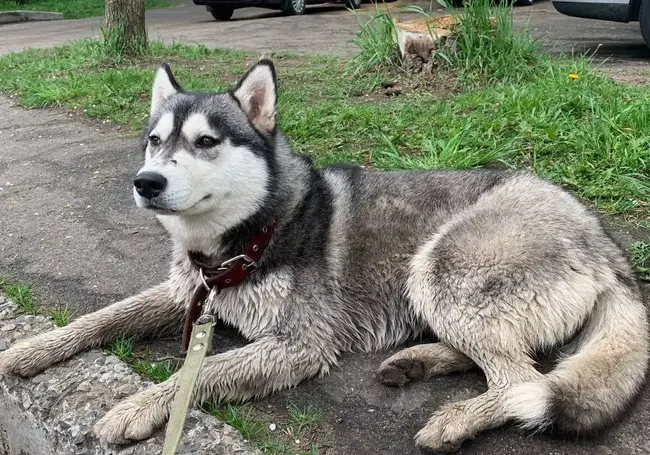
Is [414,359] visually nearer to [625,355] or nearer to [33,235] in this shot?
[625,355]

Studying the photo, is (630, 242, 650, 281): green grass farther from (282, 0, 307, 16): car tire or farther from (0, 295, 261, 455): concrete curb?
(282, 0, 307, 16): car tire

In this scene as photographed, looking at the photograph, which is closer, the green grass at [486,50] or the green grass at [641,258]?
the green grass at [641,258]

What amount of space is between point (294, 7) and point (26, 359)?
1533 cm

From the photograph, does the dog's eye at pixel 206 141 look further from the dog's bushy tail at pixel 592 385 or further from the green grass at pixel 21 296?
the dog's bushy tail at pixel 592 385

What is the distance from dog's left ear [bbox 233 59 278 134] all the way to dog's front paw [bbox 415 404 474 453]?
1.50 metres

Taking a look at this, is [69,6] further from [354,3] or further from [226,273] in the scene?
[226,273]

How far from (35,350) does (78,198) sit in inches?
89.3

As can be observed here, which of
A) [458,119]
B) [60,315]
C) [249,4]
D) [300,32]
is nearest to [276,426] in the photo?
[60,315]

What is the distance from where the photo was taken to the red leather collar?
2.72 m

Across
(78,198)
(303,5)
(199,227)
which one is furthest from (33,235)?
(303,5)

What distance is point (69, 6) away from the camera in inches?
923

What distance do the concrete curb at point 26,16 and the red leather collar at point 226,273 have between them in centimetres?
2052

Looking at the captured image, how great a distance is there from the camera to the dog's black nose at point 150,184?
96.6 inches

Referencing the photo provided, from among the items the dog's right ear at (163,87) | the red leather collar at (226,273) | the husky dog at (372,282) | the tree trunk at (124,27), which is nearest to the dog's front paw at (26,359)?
the husky dog at (372,282)
